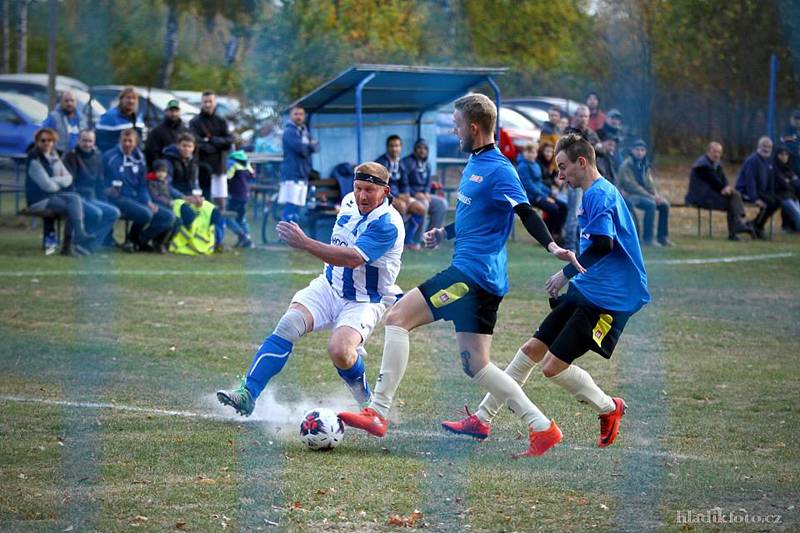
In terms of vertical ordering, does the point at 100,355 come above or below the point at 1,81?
below

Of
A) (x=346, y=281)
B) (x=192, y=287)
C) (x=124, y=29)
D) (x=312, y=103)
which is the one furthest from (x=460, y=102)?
(x=124, y=29)

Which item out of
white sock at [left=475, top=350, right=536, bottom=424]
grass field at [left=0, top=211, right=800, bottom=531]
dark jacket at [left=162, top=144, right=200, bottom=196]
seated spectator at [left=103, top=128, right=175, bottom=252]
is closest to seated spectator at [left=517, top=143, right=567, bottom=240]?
dark jacket at [left=162, top=144, right=200, bottom=196]

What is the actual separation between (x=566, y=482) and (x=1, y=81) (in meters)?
25.9

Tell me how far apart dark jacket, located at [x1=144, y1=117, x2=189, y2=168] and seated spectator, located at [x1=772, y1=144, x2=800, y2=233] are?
403 inches

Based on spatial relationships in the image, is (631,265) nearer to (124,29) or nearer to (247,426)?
(247,426)

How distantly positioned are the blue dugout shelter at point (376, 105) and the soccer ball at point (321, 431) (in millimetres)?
10249

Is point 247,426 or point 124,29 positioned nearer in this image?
point 247,426

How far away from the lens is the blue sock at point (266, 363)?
639cm

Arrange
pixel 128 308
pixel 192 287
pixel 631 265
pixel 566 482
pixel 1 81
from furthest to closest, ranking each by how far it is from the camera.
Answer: pixel 1 81 → pixel 192 287 → pixel 128 308 → pixel 631 265 → pixel 566 482

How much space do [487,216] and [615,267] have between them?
0.75 metres

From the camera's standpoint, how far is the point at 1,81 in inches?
1118

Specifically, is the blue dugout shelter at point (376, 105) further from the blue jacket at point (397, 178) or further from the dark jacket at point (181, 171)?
A: the dark jacket at point (181, 171)

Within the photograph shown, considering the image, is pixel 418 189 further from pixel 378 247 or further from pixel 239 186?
pixel 378 247

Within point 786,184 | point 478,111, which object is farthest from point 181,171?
point 786,184
